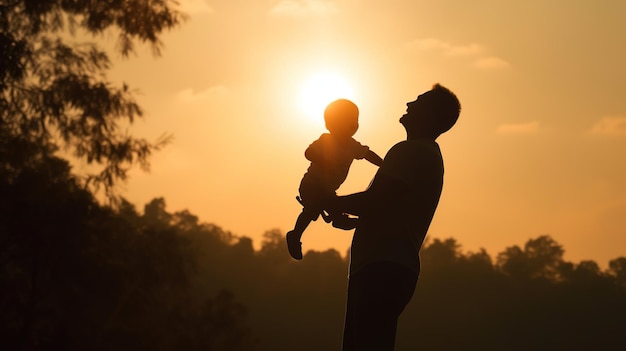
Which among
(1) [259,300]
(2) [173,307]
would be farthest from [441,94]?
(1) [259,300]

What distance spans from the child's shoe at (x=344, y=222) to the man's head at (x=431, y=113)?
56 centimetres

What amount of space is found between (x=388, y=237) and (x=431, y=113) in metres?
0.73

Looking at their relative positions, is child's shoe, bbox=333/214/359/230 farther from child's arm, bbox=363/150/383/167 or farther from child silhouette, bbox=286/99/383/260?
child's arm, bbox=363/150/383/167

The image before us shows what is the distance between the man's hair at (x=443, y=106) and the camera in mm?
5145

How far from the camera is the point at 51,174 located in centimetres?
1919

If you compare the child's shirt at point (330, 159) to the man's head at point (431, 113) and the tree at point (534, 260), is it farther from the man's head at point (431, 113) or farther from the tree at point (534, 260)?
the tree at point (534, 260)

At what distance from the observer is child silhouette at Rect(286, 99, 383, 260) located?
17.3 feet

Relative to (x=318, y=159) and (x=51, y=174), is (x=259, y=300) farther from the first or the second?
(x=318, y=159)

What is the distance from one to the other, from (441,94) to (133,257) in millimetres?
16440

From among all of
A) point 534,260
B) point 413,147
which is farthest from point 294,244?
point 534,260

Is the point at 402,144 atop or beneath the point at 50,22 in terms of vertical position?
beneath

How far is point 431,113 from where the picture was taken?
514cm

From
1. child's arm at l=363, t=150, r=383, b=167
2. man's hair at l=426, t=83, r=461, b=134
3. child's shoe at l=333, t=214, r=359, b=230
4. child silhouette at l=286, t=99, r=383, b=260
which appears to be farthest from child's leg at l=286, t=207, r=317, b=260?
man's hair at l=426, t=83, r=461, b=134

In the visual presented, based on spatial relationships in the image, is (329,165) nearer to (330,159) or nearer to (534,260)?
(330,159)
